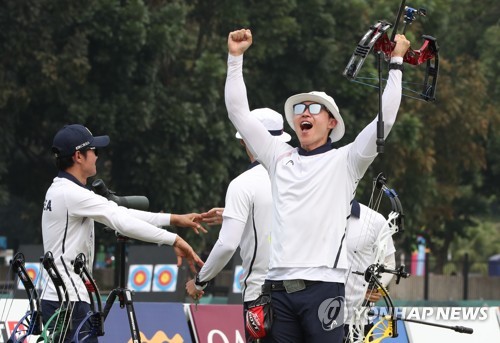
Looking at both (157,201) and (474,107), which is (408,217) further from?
(157,201)

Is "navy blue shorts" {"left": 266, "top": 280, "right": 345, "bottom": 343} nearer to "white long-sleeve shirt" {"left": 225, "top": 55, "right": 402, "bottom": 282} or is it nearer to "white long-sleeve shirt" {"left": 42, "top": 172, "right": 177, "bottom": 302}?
"white long-sleeve shirt" {"left": 225, "top": 55, "right": 402, "bottom": 282}

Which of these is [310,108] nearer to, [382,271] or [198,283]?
[198,283]

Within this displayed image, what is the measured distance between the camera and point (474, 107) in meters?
38.6

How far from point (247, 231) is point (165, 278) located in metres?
13.1

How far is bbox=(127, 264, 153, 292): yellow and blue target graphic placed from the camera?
22.0 meters

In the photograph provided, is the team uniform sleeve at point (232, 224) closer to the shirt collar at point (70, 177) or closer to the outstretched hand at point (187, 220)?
the outstretched hand at point (187, 220)

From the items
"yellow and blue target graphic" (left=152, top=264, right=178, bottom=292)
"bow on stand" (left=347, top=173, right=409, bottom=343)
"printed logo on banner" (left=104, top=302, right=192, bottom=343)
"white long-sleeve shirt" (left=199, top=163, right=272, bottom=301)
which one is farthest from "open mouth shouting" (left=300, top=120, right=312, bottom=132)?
"yellow and blue target graphic" (left=152, top=264, right=178, bottom=292)

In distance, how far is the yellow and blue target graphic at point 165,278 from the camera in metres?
21.9

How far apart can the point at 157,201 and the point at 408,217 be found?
871cm

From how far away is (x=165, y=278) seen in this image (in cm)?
2195

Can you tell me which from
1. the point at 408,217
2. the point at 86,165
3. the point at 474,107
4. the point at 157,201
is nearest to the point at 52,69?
the point at 157,201

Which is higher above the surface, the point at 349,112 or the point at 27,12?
the point at 27,12

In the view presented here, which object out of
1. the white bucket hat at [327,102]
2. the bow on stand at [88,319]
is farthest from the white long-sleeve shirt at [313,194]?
the bow on stand at [88,319]

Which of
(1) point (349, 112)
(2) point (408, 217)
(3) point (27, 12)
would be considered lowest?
(2) point (408, 217)
